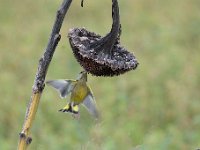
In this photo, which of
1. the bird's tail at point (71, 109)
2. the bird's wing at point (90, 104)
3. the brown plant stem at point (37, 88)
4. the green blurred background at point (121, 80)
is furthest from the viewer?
the green blurred background at point (121, 80)

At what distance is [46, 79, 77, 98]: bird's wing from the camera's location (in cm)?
233

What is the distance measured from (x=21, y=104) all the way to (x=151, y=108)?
49.8 inches

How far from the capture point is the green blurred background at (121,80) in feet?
16.2

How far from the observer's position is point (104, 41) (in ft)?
6.71

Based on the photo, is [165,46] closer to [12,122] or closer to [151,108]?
[151,108]

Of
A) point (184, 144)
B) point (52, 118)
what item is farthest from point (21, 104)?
point (184, 144)

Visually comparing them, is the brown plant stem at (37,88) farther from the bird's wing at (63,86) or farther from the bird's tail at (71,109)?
the bird's tail at (71,109)

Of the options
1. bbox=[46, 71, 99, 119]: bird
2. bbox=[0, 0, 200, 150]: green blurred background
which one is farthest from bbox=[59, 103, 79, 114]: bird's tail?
bbox=[0, 0, 200, 150]: green blurred background

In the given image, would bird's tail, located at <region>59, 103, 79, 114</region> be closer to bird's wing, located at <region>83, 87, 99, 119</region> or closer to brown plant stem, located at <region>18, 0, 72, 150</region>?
bird's wing, located at <region>83, 87, 99, 119</region>

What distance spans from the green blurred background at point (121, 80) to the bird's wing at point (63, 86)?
0.58m

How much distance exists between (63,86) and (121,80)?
13.7 ft

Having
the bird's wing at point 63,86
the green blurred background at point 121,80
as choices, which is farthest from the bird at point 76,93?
the green blurred background at point 121,80

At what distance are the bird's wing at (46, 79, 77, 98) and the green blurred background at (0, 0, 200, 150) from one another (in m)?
0.58

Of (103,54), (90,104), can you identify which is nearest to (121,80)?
(90,104)
